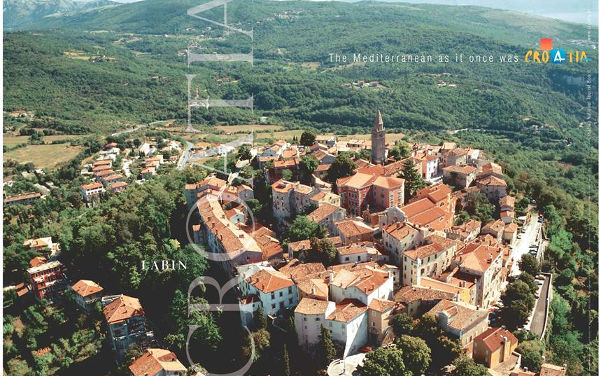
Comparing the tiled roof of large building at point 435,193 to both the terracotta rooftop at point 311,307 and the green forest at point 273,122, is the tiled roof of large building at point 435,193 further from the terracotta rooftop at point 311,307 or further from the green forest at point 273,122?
the terracotta rooftop at point 311,307

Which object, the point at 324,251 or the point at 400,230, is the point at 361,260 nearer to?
the point at 324,251

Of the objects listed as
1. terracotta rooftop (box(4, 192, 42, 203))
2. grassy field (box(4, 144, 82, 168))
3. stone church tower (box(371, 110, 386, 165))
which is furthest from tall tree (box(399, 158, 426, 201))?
grassy field (box(4, 144, 82, 168))

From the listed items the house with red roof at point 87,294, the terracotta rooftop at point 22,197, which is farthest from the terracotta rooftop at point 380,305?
the terracotta rooftop at point 22,197

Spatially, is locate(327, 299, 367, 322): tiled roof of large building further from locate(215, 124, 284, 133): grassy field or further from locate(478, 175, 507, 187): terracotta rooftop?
locate(215, 124, 284, 133): grassy field

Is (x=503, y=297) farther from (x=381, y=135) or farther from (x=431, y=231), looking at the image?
(x=381, y=135)

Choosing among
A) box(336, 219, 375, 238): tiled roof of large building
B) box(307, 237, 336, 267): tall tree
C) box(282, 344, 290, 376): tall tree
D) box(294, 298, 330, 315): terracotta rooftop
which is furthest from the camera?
box(336, 219, 375, 238): tiled roof of large building

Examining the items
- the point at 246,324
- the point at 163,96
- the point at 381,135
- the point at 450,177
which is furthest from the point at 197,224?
the point at 163,96
